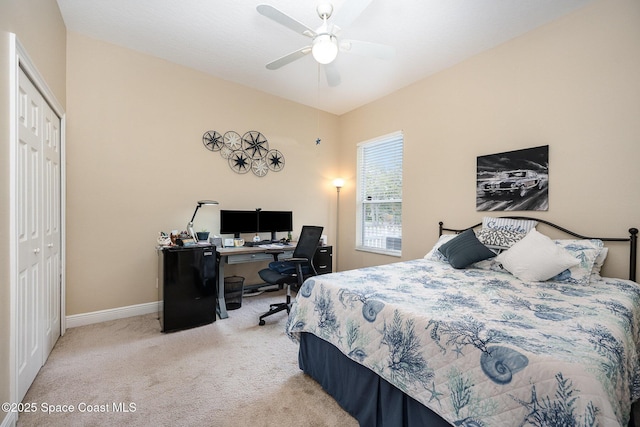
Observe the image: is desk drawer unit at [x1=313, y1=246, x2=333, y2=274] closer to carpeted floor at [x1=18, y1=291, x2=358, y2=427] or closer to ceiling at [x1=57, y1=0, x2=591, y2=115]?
carpeted floor at [x1=18, y1=291, x2=358, y2=427]

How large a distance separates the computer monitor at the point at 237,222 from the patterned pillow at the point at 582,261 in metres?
3.22

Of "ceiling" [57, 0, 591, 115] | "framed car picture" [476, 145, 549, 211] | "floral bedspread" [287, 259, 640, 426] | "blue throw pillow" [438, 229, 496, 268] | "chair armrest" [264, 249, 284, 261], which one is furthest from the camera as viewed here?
"chair armrest" [264, 249, 284, 261]

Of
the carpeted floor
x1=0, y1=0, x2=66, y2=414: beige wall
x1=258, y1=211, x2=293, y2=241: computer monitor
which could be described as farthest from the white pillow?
x1=0, y1=0, x2=66, y2=414: beige wall

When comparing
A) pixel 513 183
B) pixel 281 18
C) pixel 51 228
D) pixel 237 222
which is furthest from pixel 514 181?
pixel 51 228

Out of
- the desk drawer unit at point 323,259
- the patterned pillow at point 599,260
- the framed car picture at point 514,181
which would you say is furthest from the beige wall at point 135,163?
the patterned pillow at point 599,260

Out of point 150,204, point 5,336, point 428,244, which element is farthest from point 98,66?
point 428,244

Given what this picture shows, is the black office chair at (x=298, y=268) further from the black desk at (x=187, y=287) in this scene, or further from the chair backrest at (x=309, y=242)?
the black desk at (x=187, y=287)

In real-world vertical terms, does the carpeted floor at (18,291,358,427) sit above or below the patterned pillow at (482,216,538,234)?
below

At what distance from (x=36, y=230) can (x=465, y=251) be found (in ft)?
11.1

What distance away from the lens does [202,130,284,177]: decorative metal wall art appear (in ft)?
12.3

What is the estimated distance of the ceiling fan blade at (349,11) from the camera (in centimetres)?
184

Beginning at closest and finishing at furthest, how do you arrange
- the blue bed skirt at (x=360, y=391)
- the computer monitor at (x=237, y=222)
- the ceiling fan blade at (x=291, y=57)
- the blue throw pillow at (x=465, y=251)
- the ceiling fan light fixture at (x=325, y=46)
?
1. the blue bed skirt at (x=360, y=391)
2. the ceiling fan light fixture at (x=325, y=46)
3. the ceiling fan blade at (x=291, y=57)
4. the blue throw pillow at (x=465, y=251)
5. the computer monitor at (x=237, y=222)

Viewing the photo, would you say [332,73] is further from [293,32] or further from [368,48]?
[293,32]

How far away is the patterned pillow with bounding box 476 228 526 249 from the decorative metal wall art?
9.32 ft
